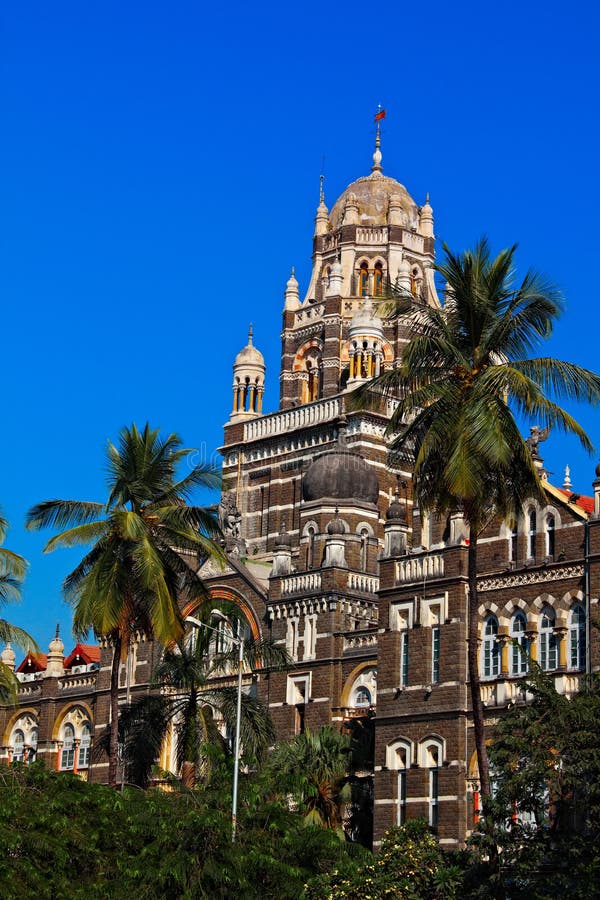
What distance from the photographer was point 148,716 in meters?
52.0

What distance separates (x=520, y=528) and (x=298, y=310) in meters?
34.0

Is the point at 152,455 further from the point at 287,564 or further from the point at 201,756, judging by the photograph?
the point at 287,564

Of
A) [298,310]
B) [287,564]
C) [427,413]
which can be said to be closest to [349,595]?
[287,564]

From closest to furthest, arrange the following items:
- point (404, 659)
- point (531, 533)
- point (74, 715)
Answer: point (531, 533), point (404, 659), point (74, 715)

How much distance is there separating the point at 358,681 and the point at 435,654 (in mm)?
5792

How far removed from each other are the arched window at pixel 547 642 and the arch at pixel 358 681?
8.42 meters

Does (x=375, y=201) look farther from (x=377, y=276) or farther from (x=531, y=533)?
(x=531, y=533)

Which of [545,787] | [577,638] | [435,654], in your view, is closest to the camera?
[545,787]

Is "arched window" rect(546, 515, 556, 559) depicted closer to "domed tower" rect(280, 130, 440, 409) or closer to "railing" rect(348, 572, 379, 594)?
"railing" rect(348, 572, 379, 594)

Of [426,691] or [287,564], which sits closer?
[426,691]

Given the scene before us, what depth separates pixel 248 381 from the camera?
8050cm

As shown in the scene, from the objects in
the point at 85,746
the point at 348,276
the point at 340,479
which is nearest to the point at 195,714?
the point at 340,479

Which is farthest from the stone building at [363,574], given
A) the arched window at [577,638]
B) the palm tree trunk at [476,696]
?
the palm tree trunk at [476,696]

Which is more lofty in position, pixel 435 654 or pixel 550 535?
pixel 550 535
